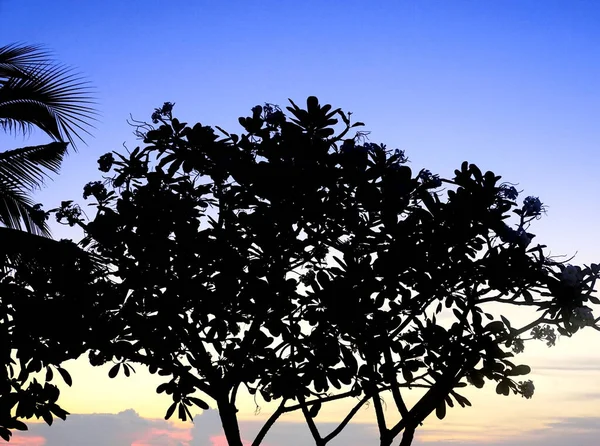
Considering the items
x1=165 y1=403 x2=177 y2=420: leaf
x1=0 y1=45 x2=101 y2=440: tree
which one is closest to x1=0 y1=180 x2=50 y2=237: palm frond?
x1=0 y1=45 x2=101 y2=440: tree

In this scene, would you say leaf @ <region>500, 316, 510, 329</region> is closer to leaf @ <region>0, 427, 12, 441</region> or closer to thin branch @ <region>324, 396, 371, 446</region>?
thin branch @ <region>324, 396, 371, 446</region>

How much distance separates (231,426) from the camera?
9305 mm

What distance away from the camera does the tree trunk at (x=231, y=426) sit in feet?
Answer: 30.1

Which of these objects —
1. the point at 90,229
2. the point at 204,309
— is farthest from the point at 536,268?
the point at 90,229

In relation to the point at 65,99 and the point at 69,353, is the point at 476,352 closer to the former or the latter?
the point at 69,353

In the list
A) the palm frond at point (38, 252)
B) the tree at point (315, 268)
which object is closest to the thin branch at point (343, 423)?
the tree at point (315, 268)

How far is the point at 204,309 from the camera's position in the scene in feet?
27.3

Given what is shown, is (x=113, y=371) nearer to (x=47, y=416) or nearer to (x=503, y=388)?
(x=47, y=416)

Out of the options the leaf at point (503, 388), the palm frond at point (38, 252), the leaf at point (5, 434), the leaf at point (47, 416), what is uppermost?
the palm frond at point (38, 252)

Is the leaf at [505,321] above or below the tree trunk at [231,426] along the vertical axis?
above

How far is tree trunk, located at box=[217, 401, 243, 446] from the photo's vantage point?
30.1 feet

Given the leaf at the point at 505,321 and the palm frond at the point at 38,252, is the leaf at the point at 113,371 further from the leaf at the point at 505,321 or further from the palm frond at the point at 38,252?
the leaf at the point at 505,321

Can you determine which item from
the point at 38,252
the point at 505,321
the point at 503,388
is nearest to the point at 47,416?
the point at 38,252

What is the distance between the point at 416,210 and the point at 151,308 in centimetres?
327
